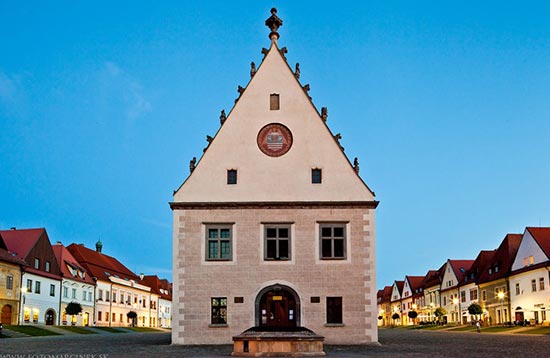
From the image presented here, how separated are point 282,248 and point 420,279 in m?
95.0

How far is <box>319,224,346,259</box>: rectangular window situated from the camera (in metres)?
29.4

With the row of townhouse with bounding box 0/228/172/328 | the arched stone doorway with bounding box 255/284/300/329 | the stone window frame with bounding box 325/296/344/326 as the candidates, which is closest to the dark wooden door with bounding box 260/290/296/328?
the arched stone doorway with bounding box 255/284/300/329

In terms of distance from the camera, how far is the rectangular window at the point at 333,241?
96.5ft

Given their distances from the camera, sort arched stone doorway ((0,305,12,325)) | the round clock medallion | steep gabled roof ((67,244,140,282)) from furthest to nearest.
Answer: steep gabled roof ((67,244,140,282))
arched stone doorway ((0,305,12,325))
the round clock medallion

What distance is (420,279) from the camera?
391 ft

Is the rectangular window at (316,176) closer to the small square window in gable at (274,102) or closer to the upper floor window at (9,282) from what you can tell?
the small square window in gable at (274,102)

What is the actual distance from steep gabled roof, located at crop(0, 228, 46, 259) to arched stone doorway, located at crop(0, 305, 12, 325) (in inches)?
247

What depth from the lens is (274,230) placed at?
29703 millimetres

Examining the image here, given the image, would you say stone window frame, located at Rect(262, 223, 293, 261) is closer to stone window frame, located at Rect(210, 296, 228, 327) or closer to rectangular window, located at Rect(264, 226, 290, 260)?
rectangular window, located at Rect(264, 226, 290, 260)

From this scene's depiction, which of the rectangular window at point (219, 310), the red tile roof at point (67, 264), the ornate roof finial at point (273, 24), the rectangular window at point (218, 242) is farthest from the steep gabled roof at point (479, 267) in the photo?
the rectangular window at point (219, 310)

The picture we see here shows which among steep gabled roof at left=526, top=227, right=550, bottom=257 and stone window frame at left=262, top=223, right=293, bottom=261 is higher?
steep gabled roof at left=526, top=227, right=550, bottom=257

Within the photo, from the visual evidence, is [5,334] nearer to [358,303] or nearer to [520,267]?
[358,303]

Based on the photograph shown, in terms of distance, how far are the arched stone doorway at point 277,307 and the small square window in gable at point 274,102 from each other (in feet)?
28.1

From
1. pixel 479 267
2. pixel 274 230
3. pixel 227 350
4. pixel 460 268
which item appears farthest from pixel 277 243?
pixel 460 268
